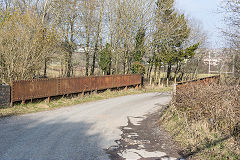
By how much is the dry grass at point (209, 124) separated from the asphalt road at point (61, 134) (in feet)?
Answer: 7.15

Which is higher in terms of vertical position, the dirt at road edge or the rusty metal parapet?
the rusty metal parapet

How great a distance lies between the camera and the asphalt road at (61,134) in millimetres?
6027

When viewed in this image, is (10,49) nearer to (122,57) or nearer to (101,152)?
(101,152)

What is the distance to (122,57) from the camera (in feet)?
95.9

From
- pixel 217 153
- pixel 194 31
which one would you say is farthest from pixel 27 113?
pixel 194 31

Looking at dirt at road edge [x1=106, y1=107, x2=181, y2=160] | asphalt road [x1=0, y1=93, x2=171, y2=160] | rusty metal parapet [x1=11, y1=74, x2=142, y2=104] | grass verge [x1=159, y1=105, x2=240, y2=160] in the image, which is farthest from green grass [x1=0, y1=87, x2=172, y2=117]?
grass verge [x1=159, y1=105, x2=240, y2=160]

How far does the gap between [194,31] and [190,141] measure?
34.8 m

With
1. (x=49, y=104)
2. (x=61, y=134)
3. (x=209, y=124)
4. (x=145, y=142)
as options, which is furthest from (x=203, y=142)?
(x=49, y=104)

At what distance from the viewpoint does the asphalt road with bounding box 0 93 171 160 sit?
19.8 feet

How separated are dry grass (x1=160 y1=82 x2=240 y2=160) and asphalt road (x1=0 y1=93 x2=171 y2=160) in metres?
2.18

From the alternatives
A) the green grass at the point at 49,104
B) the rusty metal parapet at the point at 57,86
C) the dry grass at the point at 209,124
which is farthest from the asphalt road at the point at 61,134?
the dry grass at the point at 209,124

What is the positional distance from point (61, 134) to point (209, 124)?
15.2ft

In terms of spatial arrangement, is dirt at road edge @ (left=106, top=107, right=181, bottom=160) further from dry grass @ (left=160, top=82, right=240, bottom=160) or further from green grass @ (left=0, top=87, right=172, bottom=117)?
green grass @ (left=0, top=87, right=172, bottom=117)

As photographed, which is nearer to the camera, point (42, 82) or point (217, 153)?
point (217, 153)
